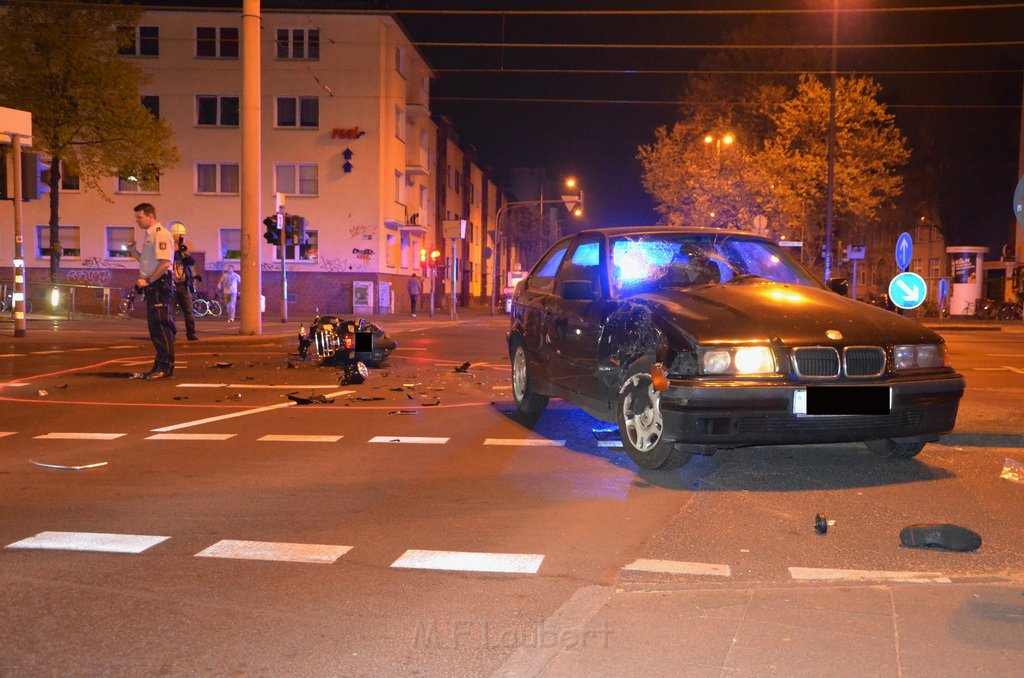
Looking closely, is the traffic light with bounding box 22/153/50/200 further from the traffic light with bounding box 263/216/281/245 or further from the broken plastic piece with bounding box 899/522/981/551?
the broken plastic piece with bounding box 899/522/981/551

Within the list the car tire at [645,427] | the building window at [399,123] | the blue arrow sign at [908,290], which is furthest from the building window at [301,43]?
the car tire at [645,427]

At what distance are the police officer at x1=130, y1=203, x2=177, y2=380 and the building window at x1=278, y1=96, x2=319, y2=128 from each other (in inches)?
1104

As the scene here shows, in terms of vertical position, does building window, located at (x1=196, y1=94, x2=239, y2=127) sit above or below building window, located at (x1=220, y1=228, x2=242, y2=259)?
above

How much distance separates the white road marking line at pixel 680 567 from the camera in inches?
154

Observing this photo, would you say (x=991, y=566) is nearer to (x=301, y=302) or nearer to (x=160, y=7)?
(x=301, y=302)

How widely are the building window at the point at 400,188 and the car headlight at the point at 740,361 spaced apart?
3609 centimetres

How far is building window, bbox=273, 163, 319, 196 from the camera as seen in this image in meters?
38.3

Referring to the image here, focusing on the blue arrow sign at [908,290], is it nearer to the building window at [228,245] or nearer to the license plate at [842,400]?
the license plate at [842,400]

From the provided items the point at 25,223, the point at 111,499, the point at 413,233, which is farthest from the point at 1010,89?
the point at 111,499

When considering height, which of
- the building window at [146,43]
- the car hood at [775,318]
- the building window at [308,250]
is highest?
the building window at [146,43]

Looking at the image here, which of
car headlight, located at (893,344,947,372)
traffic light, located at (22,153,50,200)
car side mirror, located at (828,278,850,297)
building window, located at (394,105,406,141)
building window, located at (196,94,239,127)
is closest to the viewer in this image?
car headlight, located at (893,344,947,372)

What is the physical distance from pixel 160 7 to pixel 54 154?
43.7 feet

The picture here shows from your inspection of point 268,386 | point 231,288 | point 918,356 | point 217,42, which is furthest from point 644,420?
point 217,42

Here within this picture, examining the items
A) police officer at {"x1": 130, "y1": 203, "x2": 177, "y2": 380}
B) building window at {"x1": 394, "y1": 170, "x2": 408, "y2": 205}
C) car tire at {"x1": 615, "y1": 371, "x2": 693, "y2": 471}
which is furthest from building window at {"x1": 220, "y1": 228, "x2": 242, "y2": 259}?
car tire at {"x1": 615, "y1": 371, "x2": 693, "y2": 471}
